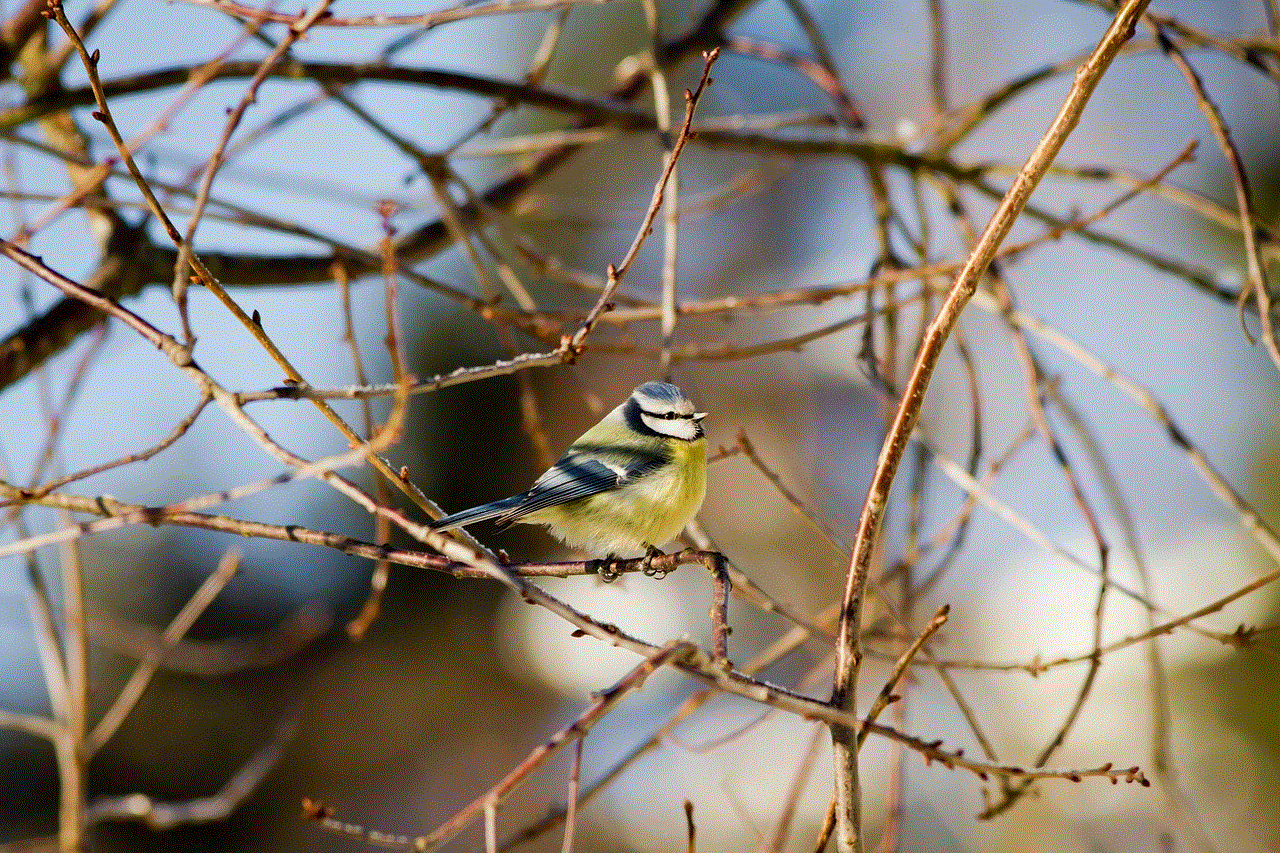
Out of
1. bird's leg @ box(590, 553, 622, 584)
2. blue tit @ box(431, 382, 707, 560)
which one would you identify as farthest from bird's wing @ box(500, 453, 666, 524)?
bird's leg @ box(590, 553, 622, 584)

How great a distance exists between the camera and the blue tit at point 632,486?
2445 mm

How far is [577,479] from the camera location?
2.49 m

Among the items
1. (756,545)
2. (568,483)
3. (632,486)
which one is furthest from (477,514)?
(756,545)

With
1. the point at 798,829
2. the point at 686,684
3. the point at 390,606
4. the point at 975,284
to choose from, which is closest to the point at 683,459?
the point at 975,284

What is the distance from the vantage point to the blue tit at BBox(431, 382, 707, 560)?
2.45 metres

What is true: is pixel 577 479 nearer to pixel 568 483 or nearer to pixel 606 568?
pixel 568 483

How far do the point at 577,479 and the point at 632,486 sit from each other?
0.15 m

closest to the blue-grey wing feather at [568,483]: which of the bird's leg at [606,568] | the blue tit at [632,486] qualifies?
the blue tit at [632,486]

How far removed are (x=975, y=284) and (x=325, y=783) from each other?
710cm

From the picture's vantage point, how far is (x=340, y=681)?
7438 mm

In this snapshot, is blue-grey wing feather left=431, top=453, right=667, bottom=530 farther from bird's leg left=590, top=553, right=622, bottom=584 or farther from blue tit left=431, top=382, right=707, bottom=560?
bird's leg left=590, top=553, right=622, bottom=584

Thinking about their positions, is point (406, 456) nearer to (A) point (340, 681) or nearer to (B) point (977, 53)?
(A) point (340, 681)

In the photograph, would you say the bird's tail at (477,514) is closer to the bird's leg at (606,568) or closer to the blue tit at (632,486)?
the blue tit at (632,486)

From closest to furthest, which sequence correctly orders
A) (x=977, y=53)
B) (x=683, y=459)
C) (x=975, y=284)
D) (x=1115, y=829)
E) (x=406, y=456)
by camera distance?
(x=975, y=284) < (x=683, y=459) < (x=1115, y=829) < (x=406, y=456) < (x=977, y=53)
